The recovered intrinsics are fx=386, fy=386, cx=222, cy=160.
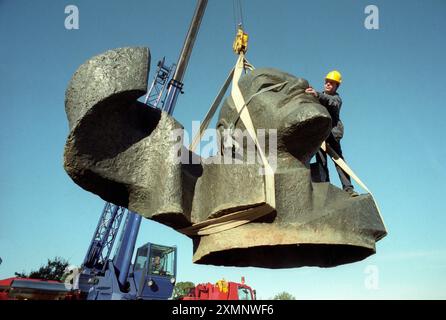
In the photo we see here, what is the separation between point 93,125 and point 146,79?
52 centimetres

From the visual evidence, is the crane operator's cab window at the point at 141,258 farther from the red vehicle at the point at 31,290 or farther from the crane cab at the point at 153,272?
the red vehicle at the point at 31,290

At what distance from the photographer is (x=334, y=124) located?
3.70 m

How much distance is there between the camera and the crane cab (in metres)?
10.1

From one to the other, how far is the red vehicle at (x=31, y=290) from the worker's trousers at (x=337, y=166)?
7751mm

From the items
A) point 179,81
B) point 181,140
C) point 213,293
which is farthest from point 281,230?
point 179,81

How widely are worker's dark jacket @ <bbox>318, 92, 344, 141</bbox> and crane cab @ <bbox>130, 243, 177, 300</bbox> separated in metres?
7.82

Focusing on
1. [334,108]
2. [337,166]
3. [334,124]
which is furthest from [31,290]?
[334,108]

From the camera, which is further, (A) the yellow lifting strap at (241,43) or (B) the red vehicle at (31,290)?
(B) the red vehicle at (31,290)

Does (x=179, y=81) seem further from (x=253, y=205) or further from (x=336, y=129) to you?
(x=253, y=205)

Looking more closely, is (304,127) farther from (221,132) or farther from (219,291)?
(219,291)

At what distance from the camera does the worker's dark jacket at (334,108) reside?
350 cm

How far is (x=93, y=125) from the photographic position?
2.86 meters

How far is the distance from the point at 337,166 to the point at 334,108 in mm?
560

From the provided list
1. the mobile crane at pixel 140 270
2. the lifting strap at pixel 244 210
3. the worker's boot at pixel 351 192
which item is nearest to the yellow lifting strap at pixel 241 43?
the lifting strap at pixel 244 210
